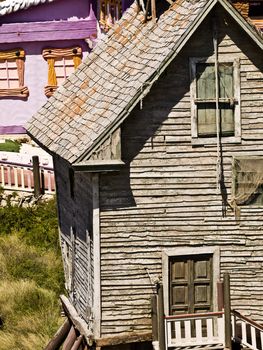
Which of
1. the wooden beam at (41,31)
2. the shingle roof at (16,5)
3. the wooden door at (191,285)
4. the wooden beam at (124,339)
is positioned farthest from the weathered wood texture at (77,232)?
the wooden beam at (41,31)

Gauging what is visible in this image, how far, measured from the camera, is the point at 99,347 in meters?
19.5

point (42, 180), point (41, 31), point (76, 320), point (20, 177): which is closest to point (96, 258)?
point (76, 320)

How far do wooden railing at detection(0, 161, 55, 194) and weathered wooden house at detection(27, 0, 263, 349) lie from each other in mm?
11042

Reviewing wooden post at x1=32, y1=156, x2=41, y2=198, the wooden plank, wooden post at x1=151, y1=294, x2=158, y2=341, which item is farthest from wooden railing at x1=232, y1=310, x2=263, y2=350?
wooden post at x1=32, y1=156, x2=41, y2=198

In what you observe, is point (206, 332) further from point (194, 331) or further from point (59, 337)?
point (59, 337)

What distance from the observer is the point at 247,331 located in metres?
19.6

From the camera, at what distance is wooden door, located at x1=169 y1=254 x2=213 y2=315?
19.6 metres

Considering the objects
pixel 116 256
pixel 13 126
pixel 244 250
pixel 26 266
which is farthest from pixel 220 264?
pixel 13 126

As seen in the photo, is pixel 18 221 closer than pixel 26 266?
No

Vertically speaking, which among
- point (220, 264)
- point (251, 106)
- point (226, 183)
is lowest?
point (220, 264)

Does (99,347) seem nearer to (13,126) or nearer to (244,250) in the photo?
(244,250)

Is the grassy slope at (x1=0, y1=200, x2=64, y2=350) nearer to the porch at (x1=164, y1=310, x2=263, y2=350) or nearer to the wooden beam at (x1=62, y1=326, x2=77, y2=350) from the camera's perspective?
the wooden beam at (x1=62, y1=326, x2=77, y2=350)

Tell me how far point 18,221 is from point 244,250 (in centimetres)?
1079

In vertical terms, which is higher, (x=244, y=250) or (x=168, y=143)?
(x=168, y=143)
